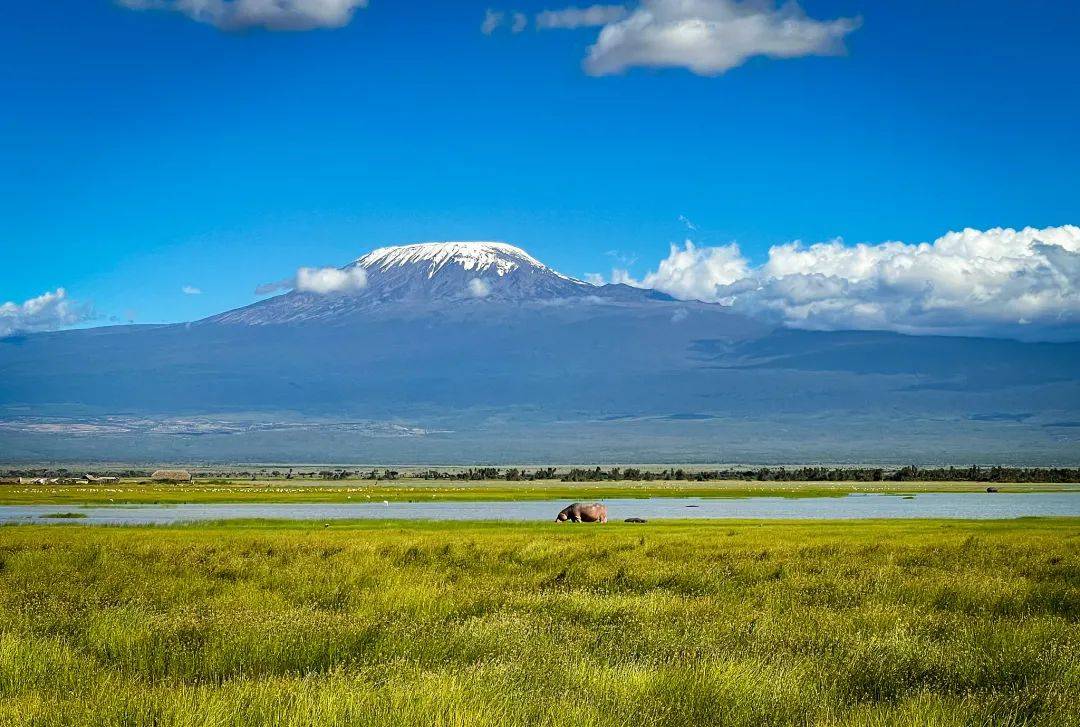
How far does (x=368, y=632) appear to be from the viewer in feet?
50.3

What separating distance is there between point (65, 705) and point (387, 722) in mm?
3301

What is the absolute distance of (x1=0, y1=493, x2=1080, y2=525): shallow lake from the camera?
2143 inches

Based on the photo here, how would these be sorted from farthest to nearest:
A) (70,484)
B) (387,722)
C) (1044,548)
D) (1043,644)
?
(70,484), (1044,548), (1043,644), (387,722)

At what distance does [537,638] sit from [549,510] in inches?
2011

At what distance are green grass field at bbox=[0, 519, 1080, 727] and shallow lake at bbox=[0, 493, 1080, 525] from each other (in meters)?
27.2

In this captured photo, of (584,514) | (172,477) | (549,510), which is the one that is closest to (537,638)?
(584,514)

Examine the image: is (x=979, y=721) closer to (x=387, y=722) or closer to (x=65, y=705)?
(x=387, y=722)

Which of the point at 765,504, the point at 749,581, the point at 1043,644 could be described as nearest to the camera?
the point at 1043,644

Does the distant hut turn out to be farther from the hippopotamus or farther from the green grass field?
the green grass field

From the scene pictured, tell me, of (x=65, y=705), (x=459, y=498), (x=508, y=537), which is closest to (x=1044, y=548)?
(x=508, y=537)

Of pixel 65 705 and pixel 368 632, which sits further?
pixel 368 632

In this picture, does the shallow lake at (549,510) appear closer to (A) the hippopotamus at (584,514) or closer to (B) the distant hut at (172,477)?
(A) the hippopotamus at (584,514)

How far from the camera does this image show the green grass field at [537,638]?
11164 mm

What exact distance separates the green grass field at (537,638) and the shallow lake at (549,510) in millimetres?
27231
